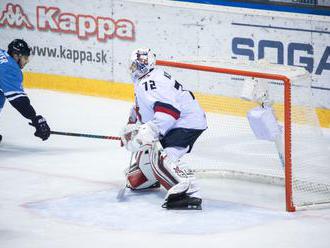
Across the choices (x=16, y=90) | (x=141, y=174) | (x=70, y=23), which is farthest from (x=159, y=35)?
(x=141, y=174)

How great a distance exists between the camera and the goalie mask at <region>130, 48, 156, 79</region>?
6422 millimetres

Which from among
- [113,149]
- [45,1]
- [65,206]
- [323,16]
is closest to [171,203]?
[65,206]

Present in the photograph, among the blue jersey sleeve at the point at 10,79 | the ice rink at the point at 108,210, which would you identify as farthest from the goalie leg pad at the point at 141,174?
the blue jersey sleeve at the point at 10,79

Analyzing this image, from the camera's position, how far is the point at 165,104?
6.22 metres

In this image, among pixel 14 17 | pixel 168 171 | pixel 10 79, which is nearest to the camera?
pixel 168 171

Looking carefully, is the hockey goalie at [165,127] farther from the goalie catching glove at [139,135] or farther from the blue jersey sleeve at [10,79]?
the blue jersey sleeve at [10,79]

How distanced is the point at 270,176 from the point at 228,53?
2.14m

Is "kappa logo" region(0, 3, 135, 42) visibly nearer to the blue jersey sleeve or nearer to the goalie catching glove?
the blue jersey sleeve

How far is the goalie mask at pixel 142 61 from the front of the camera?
6.42m

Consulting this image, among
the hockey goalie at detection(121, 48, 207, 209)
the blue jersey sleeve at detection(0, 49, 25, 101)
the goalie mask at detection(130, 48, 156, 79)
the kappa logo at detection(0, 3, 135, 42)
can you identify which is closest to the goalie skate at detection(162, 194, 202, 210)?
the hockey goalie at detection(121, 48, 207, 209)

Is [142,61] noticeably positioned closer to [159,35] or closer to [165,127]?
[165,127]

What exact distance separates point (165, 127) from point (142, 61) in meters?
0.46

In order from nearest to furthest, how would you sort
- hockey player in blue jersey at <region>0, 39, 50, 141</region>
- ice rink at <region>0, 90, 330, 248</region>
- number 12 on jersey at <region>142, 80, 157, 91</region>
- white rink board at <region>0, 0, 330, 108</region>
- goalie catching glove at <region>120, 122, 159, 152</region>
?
1. ice rink at <region>0, 90, 330, 248</region>
2. goalie catching glove at <region>120, 122, 159, 152</region>
3. number 12 on jersey at <region>142, 80, 157, 91</region>
4. hockey player in blue jersey at <region>0, 39, 50, 141</region>
5. white rink board at <region>0, 0, 330, 108</region>

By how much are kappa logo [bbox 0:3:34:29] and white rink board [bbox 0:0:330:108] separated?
0.04 feet
